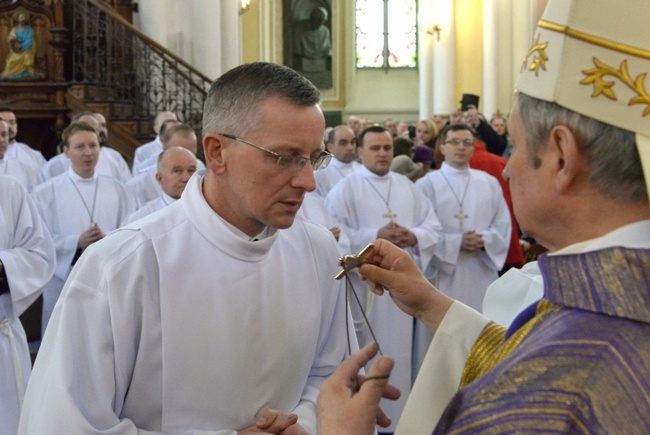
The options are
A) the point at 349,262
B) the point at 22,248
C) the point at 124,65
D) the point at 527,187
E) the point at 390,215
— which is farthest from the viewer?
the point at 124,65

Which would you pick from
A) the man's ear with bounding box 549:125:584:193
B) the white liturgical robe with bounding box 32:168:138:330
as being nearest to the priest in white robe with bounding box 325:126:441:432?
the white liturgical robe with bounding box 32:168:138:330

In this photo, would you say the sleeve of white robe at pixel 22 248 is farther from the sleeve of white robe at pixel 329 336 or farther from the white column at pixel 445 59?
the white column at pixel 445 59

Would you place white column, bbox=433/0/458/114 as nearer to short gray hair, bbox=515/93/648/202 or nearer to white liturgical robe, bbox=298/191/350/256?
white liturgical robe, bbox=298/191/350/256

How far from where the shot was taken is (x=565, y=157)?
1.45 meters

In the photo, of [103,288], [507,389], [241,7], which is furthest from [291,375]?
[241,7]

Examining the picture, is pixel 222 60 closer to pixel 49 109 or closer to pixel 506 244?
pixel 49 109

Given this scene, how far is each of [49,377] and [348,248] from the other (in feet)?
16.0

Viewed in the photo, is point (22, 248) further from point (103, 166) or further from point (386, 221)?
point (103, 166)

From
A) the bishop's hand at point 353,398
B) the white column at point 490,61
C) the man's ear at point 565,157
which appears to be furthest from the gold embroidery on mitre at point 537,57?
the white column at point 490,61

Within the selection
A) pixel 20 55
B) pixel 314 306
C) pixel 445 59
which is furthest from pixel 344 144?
pixel 445 59

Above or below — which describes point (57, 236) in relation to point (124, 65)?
below

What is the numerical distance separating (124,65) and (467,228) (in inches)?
285

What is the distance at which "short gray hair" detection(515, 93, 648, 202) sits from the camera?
4.66 feet

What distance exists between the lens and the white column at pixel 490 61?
796 inches
